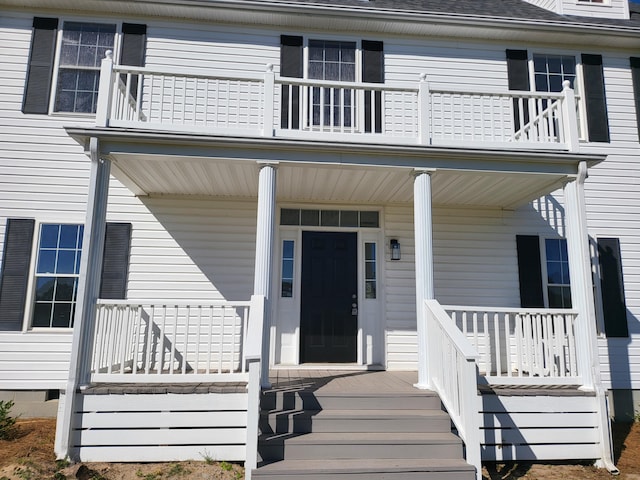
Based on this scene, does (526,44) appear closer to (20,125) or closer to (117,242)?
(117,242)

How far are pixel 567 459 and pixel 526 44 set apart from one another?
6520mm

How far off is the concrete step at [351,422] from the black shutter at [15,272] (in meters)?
4.21

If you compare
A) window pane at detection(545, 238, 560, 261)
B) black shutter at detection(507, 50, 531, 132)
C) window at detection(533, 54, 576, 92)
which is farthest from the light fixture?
window at detection(533, 54, 576, 92)

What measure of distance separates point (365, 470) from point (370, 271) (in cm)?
353

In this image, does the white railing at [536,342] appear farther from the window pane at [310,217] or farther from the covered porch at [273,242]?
the window pane at [310,217]

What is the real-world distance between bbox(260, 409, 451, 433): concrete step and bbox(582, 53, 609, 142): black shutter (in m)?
5.73

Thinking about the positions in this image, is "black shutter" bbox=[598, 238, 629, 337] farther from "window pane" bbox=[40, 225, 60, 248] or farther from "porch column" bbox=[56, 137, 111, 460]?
"window pane" bbox=[40, 225, 60, 248]

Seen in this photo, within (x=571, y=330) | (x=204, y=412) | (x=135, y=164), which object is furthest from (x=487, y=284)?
(x=135, y=164)

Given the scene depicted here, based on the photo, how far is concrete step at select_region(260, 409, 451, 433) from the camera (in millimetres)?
4461

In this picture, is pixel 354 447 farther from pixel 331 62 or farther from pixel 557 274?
pixel 331 62

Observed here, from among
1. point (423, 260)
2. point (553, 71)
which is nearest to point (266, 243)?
point (423, 260)

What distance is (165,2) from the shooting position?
22.8 ft

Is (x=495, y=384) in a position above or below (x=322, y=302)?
below

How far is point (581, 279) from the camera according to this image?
5391 millimetres
